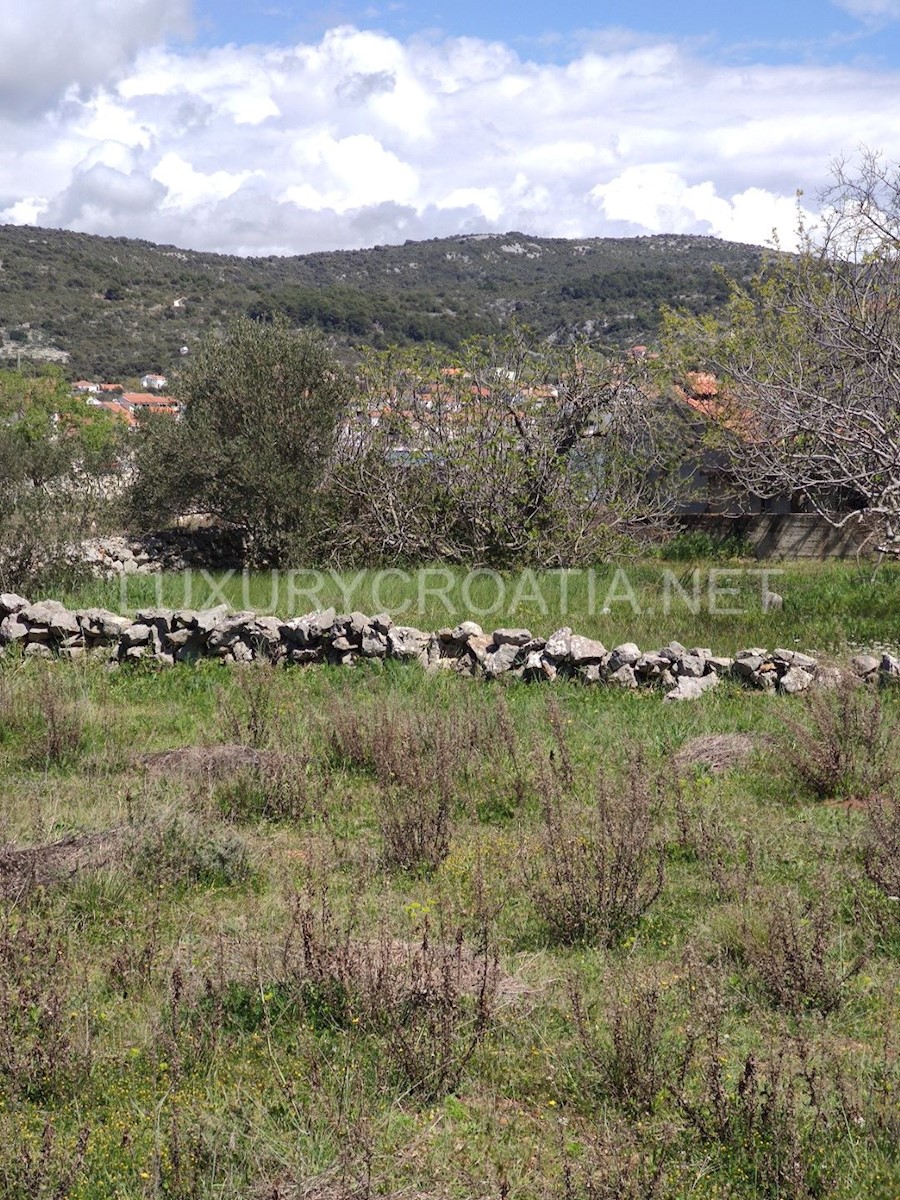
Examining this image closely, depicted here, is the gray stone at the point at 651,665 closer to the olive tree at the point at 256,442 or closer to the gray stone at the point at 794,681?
the gray stone at the point at 794,681

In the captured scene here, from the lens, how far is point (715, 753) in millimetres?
7285

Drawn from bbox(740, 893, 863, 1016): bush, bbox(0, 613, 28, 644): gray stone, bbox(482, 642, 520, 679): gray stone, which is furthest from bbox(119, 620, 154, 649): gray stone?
bbox(740, 893, 863, 1016): bush

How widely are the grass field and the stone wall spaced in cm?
122

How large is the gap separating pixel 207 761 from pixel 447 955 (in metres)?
3.45

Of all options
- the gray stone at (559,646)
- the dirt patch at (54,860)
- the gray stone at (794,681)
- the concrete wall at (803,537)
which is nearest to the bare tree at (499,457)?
the concrete wall at (803,537)

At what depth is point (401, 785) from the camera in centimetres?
672

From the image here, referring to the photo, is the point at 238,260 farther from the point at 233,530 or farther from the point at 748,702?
the point at 748,702

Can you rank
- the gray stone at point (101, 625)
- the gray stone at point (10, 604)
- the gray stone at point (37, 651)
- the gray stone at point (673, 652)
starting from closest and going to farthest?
the gray stone at point (673, 652)
the gray stone at point (37, 651)
the gray stone at point (101, 625)
the gray stone at point (10, 604)

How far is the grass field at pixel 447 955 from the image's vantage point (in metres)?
3.22

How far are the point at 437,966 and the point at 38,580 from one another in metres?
10.9

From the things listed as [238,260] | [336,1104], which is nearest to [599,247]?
[238,260]

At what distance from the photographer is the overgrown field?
127 inches

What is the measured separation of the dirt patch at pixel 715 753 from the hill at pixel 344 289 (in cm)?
4410

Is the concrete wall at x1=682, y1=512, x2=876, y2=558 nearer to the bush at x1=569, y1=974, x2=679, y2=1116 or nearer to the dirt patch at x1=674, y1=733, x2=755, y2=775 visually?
the dirt patch at x1=674, y1=733, x2=755, y2=775
